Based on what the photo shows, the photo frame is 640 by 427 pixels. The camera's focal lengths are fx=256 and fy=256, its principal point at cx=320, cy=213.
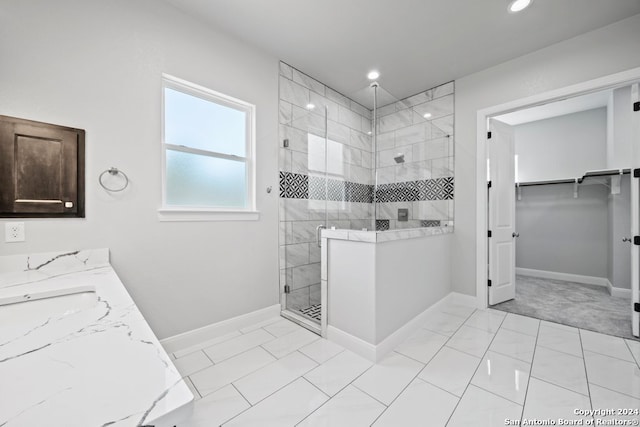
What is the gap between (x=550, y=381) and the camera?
5.55ft

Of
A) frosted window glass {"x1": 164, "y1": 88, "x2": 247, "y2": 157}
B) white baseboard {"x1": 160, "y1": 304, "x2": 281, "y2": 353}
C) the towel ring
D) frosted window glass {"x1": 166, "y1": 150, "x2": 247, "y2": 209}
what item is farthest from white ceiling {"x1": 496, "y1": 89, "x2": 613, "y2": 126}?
the towel ring

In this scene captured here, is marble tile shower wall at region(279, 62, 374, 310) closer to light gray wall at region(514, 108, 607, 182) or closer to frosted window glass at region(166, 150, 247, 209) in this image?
frosted window glass at region(166, 150, 247, 209)

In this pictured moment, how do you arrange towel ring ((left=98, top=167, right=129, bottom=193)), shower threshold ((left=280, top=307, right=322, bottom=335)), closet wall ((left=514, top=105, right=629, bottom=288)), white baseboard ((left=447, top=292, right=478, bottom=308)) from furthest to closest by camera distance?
closet wall ((left=514, top=105, right=629, bottom=288)) → white baseboard ((left=447, top=292, right=478, bottom=308)) → shower threshold ((left=280, top=307, right=322, bottom=335)) → towel ring ((left=98, top=167, right=129, bottom=193))

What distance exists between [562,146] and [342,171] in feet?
13.1

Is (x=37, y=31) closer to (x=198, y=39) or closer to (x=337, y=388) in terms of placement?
(x=198, y=39)

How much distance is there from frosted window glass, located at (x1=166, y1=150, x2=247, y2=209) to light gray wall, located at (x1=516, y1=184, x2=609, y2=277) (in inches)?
193

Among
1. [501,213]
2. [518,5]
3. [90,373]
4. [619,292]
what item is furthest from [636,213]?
[90,373]

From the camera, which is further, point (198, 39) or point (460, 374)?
point (198, 39)

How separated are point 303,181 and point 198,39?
162 centimetres

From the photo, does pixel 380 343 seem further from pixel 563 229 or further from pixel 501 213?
pixel 563 229

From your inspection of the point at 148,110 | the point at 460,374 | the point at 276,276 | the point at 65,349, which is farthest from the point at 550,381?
the point at 148,110

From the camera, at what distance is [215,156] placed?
239cm

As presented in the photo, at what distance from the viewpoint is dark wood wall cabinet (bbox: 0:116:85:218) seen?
1463 mm

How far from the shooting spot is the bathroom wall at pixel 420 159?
3092 millimetres
